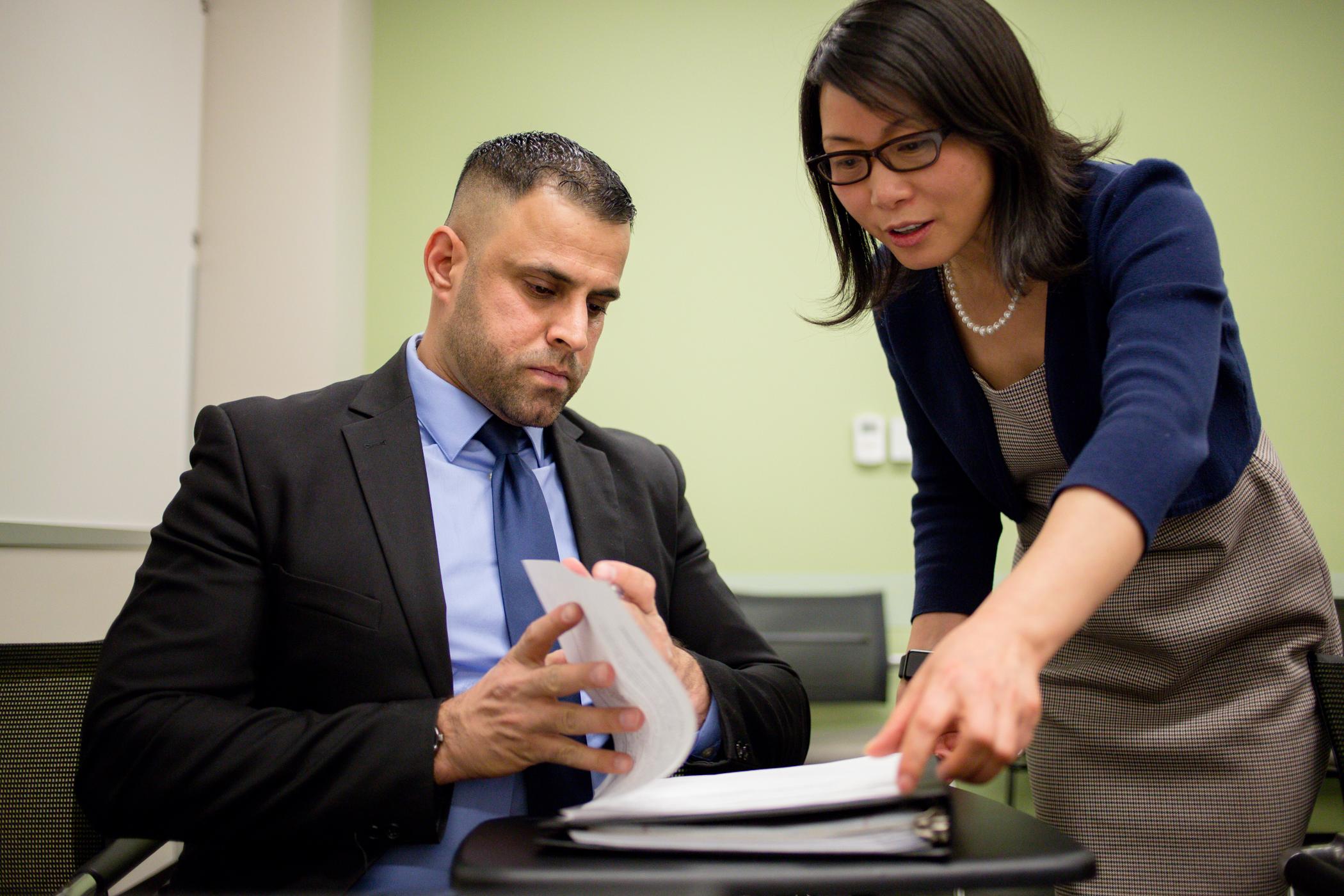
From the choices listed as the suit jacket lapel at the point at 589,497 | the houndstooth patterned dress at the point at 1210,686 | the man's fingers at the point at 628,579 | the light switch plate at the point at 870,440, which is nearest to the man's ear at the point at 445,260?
the suit jacket lapel at the point at 589,497

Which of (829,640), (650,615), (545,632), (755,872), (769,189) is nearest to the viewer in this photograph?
(755,872)

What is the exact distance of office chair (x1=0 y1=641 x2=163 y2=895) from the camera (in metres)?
1.09

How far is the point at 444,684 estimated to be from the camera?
3.58 ft

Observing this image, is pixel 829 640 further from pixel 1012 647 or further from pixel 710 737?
pixel 1012 647

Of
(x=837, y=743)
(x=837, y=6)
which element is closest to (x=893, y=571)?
(x=837, y=743)

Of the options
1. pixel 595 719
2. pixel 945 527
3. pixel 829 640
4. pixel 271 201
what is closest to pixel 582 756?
pixel 595 719

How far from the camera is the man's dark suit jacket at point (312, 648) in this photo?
0.91 m

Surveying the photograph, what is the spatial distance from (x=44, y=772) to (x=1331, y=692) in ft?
4.60

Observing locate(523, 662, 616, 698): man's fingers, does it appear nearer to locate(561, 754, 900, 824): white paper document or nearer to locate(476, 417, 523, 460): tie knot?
locate(561, 754, 900, 824): white paper document

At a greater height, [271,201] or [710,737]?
[271,201]

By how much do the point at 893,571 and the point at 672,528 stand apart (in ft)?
7.04

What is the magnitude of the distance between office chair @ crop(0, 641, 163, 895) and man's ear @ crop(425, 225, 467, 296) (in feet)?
2.03

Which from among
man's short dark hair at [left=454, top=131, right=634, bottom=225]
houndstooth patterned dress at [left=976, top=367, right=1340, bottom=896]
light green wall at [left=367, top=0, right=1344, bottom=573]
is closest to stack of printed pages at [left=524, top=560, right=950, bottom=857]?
houndstooth patterned dress at [left=976, top=367, right=1340, bottom=896]

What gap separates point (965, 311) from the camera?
3.86 feet
